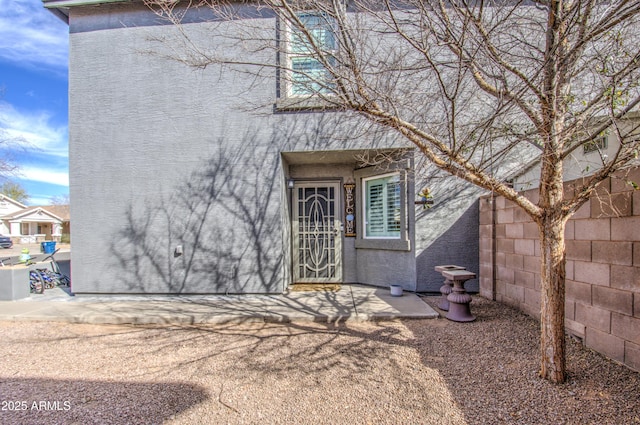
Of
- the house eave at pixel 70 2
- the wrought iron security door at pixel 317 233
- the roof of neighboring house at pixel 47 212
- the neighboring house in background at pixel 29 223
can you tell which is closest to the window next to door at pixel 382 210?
the wrought iron security door at pixel 317 233

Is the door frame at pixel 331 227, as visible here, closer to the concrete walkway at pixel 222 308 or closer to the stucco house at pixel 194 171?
the stucco house at pixel 194 171

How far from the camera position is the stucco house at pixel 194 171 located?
597 cm

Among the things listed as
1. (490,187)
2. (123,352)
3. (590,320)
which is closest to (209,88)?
(123,352)

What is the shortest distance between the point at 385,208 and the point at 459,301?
2.59m

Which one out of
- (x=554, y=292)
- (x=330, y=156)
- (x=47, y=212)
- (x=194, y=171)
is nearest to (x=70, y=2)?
(x=194, y=171)

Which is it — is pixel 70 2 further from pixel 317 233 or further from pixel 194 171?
pixel 317 233

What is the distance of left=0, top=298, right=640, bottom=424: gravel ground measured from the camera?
2396 millimetres

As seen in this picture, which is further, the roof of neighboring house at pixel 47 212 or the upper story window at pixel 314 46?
the roof of neighboring house at pixel 47 212

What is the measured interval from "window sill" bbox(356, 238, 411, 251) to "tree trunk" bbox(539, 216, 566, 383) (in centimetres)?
332

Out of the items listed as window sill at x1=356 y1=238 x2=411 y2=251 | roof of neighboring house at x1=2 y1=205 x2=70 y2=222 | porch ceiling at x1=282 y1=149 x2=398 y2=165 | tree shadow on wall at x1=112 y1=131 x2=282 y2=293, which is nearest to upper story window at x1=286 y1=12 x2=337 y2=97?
porch ceiling at x1=282 y1=149 x2=398 y2=165

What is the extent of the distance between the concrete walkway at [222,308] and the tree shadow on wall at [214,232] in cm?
37

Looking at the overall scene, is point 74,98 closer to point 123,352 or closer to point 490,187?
point 123,352

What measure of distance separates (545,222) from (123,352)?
4.73 m

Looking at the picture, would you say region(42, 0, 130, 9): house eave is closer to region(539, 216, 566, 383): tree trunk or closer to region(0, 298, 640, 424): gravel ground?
region(0, 298, 640, 424): gravel ground
